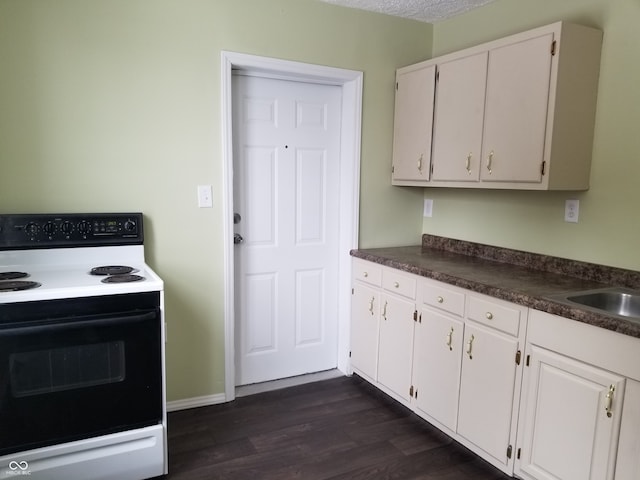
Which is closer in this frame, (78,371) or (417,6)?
(78,371)

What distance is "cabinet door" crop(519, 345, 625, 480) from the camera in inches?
67.1

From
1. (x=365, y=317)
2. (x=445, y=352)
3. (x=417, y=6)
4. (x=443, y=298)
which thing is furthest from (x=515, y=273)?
(x=417, y=6)

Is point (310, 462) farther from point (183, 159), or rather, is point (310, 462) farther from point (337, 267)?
point (183, 159)

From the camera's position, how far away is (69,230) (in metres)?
2.31

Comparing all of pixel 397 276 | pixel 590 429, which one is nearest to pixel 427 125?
pixel 397 276

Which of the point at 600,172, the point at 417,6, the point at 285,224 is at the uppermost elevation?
the point at 417,6

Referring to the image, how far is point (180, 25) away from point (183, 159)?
695 millimetres

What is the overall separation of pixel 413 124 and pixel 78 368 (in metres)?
2.27

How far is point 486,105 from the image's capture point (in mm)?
2510

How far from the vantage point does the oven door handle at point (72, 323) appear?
1.77 metres

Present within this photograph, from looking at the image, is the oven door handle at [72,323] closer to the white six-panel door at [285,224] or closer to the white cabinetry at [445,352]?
the white six-panel door at [285,224]

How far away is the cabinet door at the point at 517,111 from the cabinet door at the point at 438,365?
0.81m

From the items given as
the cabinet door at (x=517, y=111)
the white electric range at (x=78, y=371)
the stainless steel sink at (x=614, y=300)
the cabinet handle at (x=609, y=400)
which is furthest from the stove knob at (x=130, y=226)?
the cabinet handle at (x=609, y=400)

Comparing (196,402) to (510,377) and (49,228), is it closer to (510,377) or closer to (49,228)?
(49,228)
